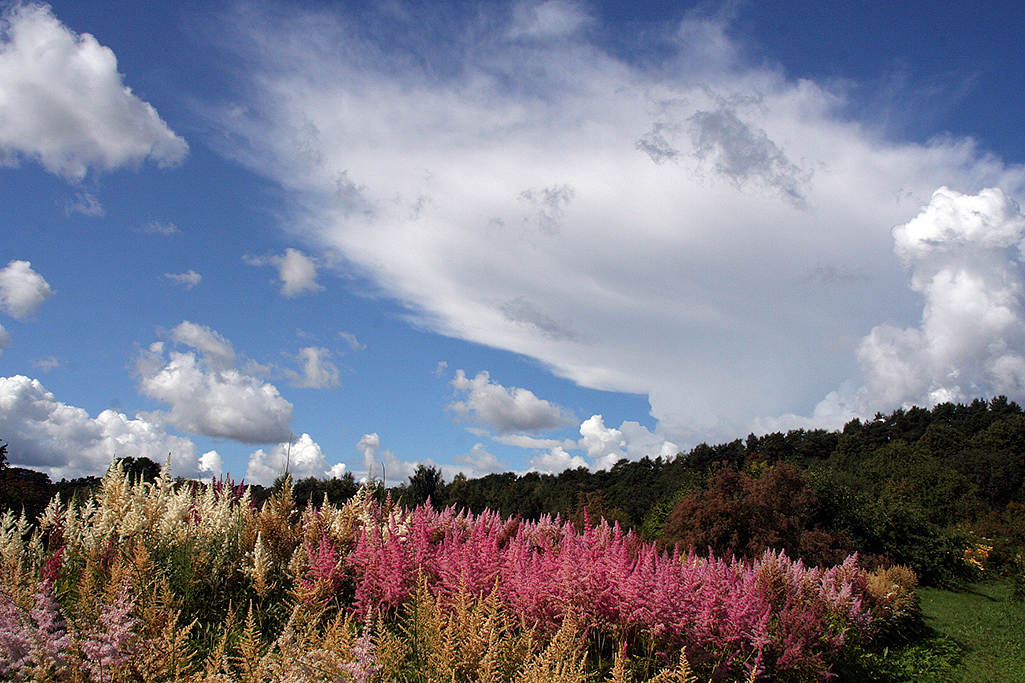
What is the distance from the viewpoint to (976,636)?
12922 millimetres

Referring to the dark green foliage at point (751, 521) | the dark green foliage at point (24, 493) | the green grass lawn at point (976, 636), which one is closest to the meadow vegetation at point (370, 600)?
the green grass lawn at point (976, 636)

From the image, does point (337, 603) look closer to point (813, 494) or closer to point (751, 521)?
point (751, 521)

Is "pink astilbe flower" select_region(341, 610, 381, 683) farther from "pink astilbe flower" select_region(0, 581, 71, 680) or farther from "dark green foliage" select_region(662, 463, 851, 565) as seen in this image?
"dark green foliage" select_region(662, 463, 851, 565)

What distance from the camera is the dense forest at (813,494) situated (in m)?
16.5

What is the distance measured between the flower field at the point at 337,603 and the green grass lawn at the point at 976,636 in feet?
24.0

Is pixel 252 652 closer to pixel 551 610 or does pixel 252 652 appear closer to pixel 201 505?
pixel 551 610

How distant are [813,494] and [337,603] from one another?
59.8 feet

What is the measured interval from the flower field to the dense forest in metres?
0.62

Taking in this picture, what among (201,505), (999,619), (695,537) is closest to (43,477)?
(201,505)

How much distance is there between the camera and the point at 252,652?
2.40 metres

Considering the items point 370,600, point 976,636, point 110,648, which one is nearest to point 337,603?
point 370,600

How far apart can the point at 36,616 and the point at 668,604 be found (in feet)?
10.6

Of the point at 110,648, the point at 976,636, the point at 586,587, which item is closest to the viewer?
the point at 110,648

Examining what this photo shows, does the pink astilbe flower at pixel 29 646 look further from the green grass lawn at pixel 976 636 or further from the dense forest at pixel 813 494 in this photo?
the green grass lawn at pixel 976 636
